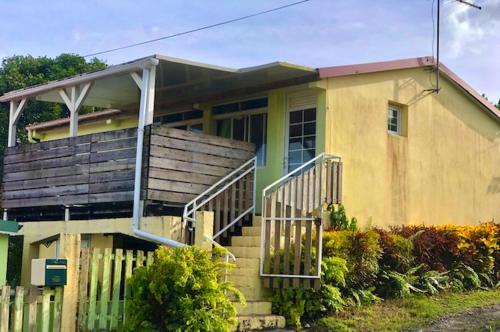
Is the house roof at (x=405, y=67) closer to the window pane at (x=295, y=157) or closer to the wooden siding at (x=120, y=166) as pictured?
the window pane at (x=295, y=157)

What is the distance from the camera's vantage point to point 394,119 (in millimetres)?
16328

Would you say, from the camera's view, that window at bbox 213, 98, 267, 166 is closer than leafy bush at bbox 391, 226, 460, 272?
No

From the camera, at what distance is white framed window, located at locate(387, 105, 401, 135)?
52.8 ft

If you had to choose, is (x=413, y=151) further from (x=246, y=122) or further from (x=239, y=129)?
(x=239, y=129)

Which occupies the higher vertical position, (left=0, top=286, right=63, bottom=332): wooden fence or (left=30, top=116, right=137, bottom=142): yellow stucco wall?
(left=30, top=116, right=137, bottom=142): yellow stucco wall

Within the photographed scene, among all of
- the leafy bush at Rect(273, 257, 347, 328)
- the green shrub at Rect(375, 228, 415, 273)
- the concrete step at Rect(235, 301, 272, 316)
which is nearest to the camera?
the concrete step at Rect(235, 301, 272, 316)

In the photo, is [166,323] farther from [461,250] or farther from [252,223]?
[461,250]

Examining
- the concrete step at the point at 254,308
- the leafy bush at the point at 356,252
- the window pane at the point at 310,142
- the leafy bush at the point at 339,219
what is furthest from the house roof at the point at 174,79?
the concrete step at the point at 254,308

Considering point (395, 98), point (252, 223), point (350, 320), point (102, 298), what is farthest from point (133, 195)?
point (395, 98)

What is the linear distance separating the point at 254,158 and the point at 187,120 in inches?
142

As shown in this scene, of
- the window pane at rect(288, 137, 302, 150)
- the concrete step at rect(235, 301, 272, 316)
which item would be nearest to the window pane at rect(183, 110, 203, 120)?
the window pane at rect(288, 137, 302, 150)

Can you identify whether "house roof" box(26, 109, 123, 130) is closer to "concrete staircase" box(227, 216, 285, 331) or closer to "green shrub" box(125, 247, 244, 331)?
"concrete staircase" box(227, 216, 285, 331)

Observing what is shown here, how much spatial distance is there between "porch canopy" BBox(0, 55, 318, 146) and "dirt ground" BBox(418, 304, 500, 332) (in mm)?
5182

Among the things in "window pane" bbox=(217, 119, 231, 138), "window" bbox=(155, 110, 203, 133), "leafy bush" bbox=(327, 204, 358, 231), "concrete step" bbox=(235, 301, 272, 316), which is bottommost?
"concrete step" bbox=(235, 301, 272, 316)
